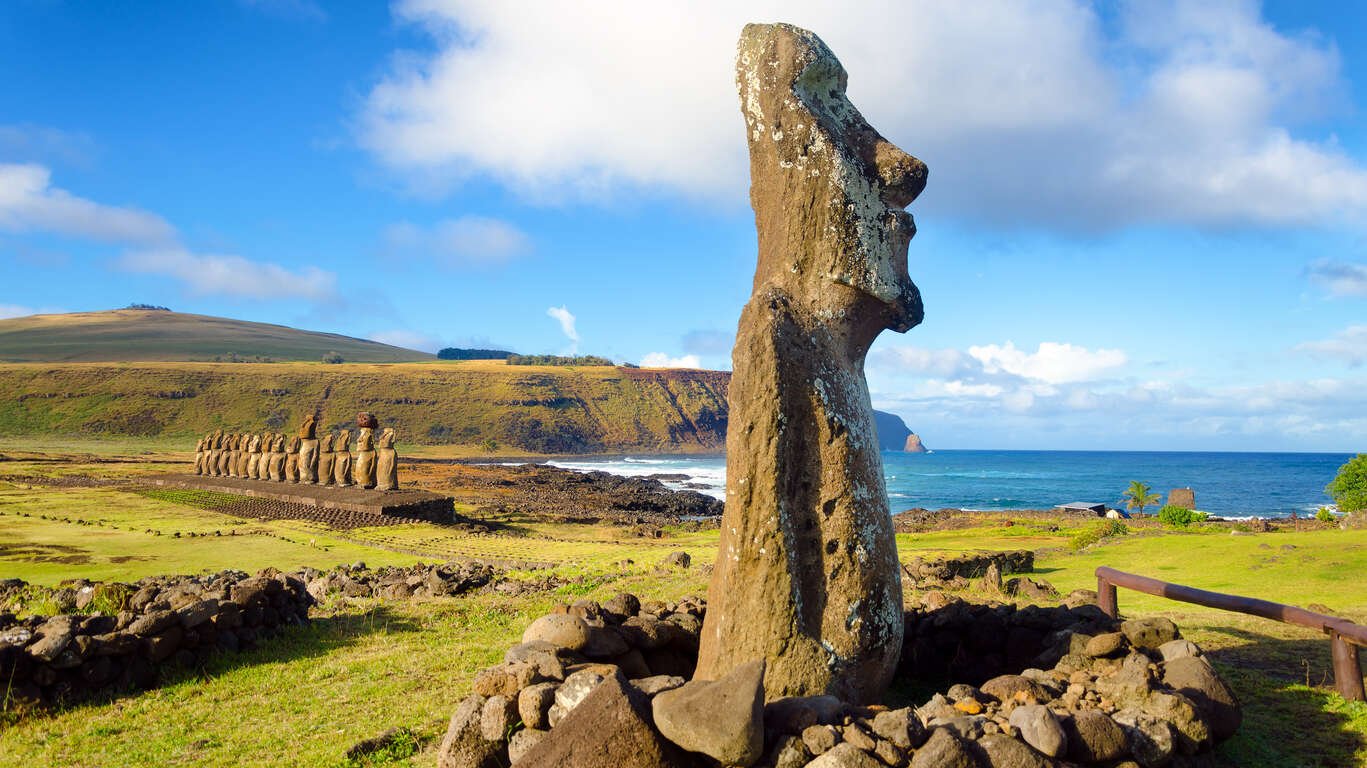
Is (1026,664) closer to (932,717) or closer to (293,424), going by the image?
(932,717)

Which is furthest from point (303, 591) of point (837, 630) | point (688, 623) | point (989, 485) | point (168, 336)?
point (168, 336)

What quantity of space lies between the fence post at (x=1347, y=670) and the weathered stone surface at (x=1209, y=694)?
69.1 inches

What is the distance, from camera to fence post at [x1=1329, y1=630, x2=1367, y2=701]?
605 cm

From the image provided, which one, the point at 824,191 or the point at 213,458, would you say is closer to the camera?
the point at 824,191

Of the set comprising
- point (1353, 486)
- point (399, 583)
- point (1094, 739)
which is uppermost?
point (1353, 486)

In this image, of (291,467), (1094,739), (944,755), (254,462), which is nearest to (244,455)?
(254,462)

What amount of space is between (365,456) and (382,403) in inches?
3857

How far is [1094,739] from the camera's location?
425cm

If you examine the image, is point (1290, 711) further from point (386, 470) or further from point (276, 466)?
point (276, 466)

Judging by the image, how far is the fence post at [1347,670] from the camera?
6.05 m

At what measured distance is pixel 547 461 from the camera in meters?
114

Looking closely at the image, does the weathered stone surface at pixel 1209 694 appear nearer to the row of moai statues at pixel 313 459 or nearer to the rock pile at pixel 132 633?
the rock pile at pixel 132 633

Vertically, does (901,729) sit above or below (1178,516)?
above

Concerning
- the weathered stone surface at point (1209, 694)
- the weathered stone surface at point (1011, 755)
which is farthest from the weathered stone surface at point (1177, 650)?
the weathered stone surface at point (1011, 755)
